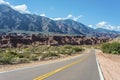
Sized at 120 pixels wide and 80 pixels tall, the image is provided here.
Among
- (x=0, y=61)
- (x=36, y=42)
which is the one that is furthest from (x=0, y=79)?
(x=36, y=42)

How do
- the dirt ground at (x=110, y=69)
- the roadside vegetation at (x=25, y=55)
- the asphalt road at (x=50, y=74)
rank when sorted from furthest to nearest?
the roadside vegetation at (x=25, y=55), the dirt ground at (x=110, y=69), the asphalt road at (x=50, y=74)

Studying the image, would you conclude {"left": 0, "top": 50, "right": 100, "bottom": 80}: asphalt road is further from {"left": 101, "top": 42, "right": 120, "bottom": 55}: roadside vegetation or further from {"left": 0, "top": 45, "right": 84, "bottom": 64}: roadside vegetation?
{"left": 101, "top": 42, "right": 120, "bottom": 55}: roadside vegetation

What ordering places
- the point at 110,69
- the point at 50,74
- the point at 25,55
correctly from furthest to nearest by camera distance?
the point at 25,55 < the point at 110,69 < the point at 50,74

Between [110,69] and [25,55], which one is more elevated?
[25,55]

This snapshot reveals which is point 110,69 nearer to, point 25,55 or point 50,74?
point 50,74

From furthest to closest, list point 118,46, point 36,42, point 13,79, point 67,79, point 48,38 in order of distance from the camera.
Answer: point 48,38 → point 36,42 → point 118,46 → point 67,79 → point 13,79

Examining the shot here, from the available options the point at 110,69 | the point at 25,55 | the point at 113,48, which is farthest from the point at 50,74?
the point at 113,48

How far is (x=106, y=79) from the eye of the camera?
50.4 ft

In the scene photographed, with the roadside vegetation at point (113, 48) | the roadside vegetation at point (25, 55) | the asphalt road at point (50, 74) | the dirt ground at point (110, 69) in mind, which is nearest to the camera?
the asphalt road at point (50, 74)

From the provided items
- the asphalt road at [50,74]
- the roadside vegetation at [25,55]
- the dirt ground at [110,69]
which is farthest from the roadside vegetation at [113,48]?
the asphalt road at [50,74]

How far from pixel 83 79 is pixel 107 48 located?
77.4 meters

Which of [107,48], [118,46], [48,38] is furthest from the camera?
[48,38]

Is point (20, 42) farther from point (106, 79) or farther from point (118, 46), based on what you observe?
point (106, 79)

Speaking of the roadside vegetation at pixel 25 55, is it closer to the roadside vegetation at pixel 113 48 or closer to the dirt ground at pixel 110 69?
the dirt ground at pixel 110 69
